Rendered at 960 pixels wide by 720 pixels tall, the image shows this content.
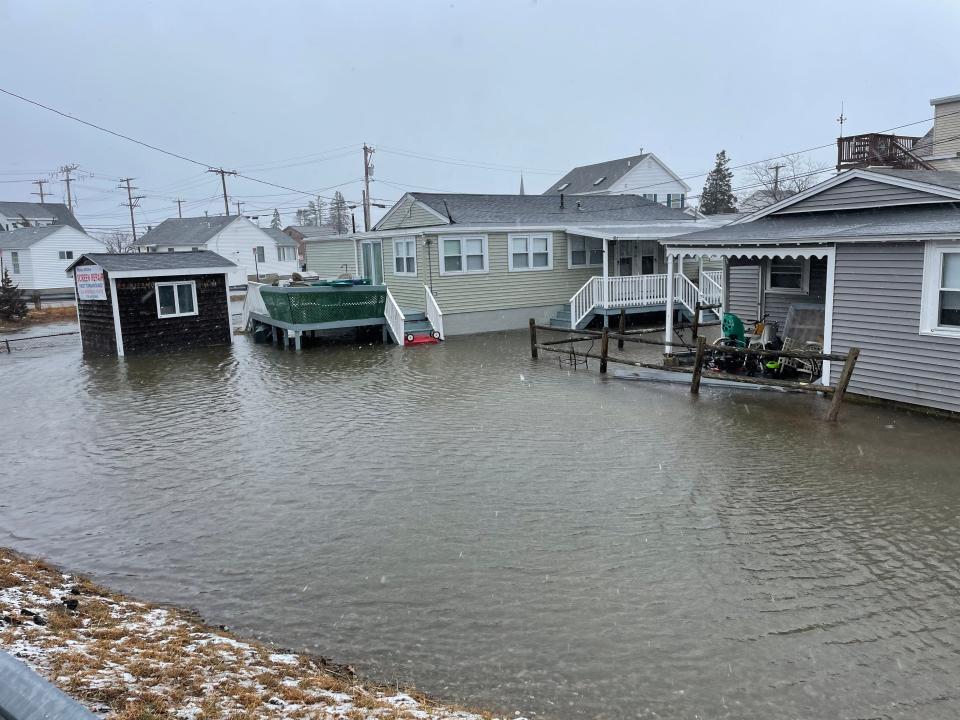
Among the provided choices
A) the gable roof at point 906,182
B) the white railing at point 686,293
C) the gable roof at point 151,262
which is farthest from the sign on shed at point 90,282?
the gable roof at point 906,182

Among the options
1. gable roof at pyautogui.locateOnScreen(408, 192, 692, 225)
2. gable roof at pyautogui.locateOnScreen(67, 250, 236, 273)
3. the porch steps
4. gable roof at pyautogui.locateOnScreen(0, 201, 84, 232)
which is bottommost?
the porch steps

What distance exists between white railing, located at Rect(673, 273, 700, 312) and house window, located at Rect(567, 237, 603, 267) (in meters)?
3.07

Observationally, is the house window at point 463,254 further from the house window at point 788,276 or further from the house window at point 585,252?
the house window at point 788,276

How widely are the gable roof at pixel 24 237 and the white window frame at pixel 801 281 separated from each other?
1881 inches

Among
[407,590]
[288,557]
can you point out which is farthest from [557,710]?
[288,557]

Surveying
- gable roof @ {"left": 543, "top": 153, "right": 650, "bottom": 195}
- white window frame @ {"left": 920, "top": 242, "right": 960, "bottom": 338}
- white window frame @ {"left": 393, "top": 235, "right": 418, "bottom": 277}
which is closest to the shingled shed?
white window frame @ {"left": 393, "top": 235, "right": 418, "bottom": 277}

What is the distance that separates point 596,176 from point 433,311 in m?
27.8

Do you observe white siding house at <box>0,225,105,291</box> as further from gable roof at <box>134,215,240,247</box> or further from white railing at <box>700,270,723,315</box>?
white railing at <box>700,270,723,315</box>

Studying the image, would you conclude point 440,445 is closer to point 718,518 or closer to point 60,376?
point 718,518

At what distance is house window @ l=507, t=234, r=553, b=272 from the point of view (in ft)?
81.8

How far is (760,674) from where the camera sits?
511 centimetres

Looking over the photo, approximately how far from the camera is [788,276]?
647 inches

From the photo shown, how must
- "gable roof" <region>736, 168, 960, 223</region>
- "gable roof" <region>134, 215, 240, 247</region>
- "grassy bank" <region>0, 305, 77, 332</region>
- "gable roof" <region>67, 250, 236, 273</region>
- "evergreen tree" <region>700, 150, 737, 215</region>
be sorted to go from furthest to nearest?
1. "evergreen tree" <region>700, 150, 737, 215</region>
2. "gable roof" <region>134, 215, 240, 247</region>
3. "grassy bank" <region>0, 305, 77, 332</region>
4. "gable roof" <region>67, 250, 236, 273</region>
5. "gable roof" <region>736, 168, 960, 223</region>

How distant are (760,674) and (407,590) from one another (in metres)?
2.90
